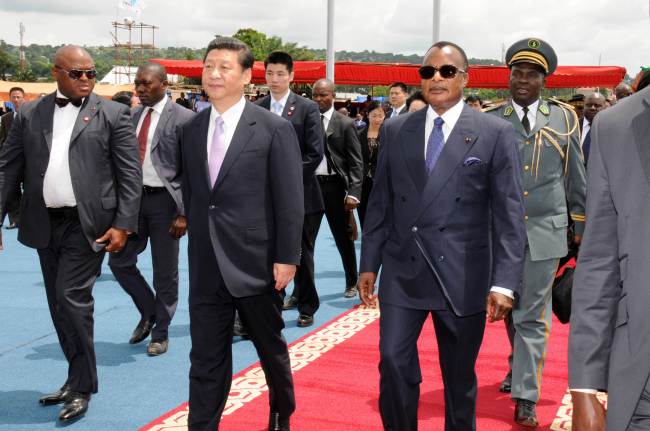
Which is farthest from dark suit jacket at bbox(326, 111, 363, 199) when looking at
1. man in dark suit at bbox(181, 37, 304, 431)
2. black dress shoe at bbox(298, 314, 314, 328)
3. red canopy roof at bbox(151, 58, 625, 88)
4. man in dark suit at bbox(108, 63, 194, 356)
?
red canopy roof at bbox(151, 58, 625, 88)

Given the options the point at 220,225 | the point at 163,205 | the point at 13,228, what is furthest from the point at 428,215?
the point at 13,228

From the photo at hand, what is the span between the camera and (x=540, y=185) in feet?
15.9

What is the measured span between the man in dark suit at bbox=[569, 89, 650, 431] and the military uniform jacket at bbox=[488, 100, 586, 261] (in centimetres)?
271

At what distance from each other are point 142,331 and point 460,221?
3615 mm

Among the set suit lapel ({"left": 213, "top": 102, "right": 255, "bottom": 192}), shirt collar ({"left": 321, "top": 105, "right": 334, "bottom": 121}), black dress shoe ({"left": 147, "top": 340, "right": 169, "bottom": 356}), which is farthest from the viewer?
shirt collar ({"left": 321, "top": 105, "right": 334, "bottom": 121})

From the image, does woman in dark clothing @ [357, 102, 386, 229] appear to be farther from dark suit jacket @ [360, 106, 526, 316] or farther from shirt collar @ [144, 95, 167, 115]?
dark suit jacket @ [360, 106, 526, 316]

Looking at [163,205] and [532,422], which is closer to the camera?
[532,422]

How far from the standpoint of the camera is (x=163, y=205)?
6.35 meters

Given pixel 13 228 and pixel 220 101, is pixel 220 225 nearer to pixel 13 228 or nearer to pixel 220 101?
pixel 220 101

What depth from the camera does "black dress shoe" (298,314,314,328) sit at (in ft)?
23.4

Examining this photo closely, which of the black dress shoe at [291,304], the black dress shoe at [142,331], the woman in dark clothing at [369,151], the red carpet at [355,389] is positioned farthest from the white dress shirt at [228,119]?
the woman in dark clothing at [369,151]

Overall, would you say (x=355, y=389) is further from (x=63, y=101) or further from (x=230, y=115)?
(x=63, y=101)

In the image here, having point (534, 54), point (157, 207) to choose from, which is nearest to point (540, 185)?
point (534, 54)

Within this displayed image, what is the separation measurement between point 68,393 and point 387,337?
2241 mm
